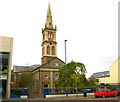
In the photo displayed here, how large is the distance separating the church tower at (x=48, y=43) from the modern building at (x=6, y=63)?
42.6 metres

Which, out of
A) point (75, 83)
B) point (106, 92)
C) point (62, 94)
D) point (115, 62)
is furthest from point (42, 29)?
point (106, 92)

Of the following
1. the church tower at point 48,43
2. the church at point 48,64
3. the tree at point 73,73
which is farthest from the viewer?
the church tower at point 48,43

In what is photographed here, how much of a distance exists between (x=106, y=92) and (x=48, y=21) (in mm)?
58527

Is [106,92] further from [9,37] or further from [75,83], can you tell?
[75,83]

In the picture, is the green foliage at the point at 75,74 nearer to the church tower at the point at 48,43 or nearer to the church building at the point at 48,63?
the church building at the point at 48,63

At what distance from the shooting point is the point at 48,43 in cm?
8394

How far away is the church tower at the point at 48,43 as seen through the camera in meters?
83.2

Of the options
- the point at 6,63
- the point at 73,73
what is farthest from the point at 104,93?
the point at 73,73

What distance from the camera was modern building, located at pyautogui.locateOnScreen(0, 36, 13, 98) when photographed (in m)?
38.3

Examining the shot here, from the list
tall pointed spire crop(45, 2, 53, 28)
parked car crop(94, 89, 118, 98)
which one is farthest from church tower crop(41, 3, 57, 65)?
parked car crop(94, 89, 118, 98)

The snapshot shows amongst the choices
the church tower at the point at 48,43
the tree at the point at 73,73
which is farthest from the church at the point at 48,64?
the tree at the point at 73,73

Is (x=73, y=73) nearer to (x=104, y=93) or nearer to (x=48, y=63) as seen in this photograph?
(x=48, y=63)

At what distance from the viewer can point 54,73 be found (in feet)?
256

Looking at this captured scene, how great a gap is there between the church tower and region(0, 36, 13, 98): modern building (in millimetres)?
42645
